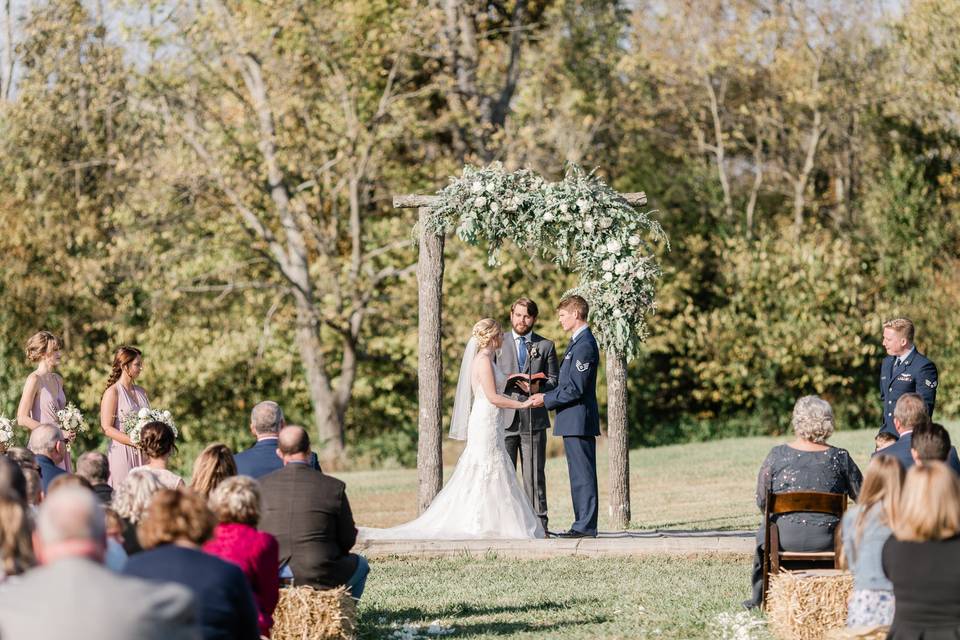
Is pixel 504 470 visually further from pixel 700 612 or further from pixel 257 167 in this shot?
pixel 257 167

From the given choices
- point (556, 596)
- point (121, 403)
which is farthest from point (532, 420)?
point (121, 403)

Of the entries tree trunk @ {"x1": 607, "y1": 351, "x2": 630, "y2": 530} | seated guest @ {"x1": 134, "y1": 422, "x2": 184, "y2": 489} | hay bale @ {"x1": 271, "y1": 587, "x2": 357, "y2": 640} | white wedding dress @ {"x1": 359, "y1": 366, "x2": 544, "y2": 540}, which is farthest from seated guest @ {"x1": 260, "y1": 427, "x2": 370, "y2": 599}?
tree trunk @ {"x1": 607, "y1": 351, "x2": 630, "y2": 530}

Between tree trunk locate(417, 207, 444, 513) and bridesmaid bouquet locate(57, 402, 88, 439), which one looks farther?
tree trunk locate(417, 207, 444, 513)

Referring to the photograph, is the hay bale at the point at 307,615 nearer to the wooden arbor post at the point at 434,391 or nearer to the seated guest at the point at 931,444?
the seated guest at the point at 931,444

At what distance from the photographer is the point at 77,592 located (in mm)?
3900

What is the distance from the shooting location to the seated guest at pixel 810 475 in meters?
7.82

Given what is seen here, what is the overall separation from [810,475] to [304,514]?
2.90 m

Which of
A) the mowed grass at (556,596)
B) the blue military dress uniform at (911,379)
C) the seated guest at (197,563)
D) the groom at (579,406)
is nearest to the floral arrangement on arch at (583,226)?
the groom at (579,406)

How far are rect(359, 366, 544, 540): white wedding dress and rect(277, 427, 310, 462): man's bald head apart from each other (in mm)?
4010

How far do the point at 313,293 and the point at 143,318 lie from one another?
4356mm

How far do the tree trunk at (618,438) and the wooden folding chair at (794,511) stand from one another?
4736 mm

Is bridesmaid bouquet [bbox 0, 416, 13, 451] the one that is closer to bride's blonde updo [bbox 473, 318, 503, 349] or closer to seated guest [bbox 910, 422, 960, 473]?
bride's blonde updo [bbox 473, 318, 503, 349]

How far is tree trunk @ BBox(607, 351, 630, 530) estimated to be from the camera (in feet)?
41.5

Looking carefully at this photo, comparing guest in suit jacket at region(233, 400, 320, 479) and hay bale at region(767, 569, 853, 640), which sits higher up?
guest in suit jacket at region(233, 400, 320, 479)
